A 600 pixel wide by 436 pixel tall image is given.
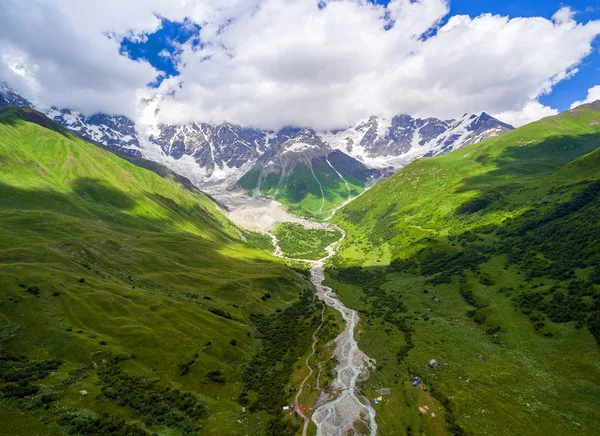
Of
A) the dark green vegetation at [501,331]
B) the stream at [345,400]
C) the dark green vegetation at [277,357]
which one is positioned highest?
the dark green vegetation at [501,331]

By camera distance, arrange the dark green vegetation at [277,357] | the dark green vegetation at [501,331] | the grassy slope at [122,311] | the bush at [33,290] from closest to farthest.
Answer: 1. the dark green vegetation at [501,331]
2. the grassy slope at [122,311]
3. the dark green vegetation at [277,357]
4. the bush at [33,290]

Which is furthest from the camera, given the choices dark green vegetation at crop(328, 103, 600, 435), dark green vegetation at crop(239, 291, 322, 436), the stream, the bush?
the bush

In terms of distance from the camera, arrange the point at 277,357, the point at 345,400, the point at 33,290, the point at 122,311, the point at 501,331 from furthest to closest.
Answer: the point at 501,331 → the point at 277,357 → the point at 122,311 → the point at 33,290 → the point at 345,400

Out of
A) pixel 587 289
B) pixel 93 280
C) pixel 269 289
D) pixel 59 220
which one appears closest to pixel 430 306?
pixel 587 289

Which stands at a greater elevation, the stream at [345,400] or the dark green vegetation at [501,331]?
the dark green vegetation at [501,331]

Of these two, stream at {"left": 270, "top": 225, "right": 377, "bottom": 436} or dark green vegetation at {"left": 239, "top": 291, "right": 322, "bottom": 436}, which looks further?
dark green vegetation at {"left": 239, "top": 291, "right": 322, "bottom": 436}

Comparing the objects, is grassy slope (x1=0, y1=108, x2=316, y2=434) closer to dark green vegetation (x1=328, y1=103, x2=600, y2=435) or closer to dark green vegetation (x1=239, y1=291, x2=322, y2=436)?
dark green vegetation (x1=239, y1=291, x2=322, y2=436)

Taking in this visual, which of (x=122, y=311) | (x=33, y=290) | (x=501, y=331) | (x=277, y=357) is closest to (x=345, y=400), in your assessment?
(x=277, y=357)

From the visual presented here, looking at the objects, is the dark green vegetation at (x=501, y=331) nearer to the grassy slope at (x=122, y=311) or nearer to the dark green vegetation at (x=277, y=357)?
the dark green vegetation at (x=277, y=357)

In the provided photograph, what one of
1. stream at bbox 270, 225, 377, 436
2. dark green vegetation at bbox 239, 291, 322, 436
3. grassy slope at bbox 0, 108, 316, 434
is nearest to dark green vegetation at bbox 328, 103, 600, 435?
stream at bbox 270, 225, 377, 436

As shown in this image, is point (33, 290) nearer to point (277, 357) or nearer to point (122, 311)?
point (122, 311)

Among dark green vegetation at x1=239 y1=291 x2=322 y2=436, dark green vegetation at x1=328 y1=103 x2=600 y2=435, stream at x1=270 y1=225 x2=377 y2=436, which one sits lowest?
dark green vegetation at x1=239 y1=291 x2=322 y2=436

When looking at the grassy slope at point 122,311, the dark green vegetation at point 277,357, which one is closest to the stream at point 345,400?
the dark green vegetation at point 277,357
